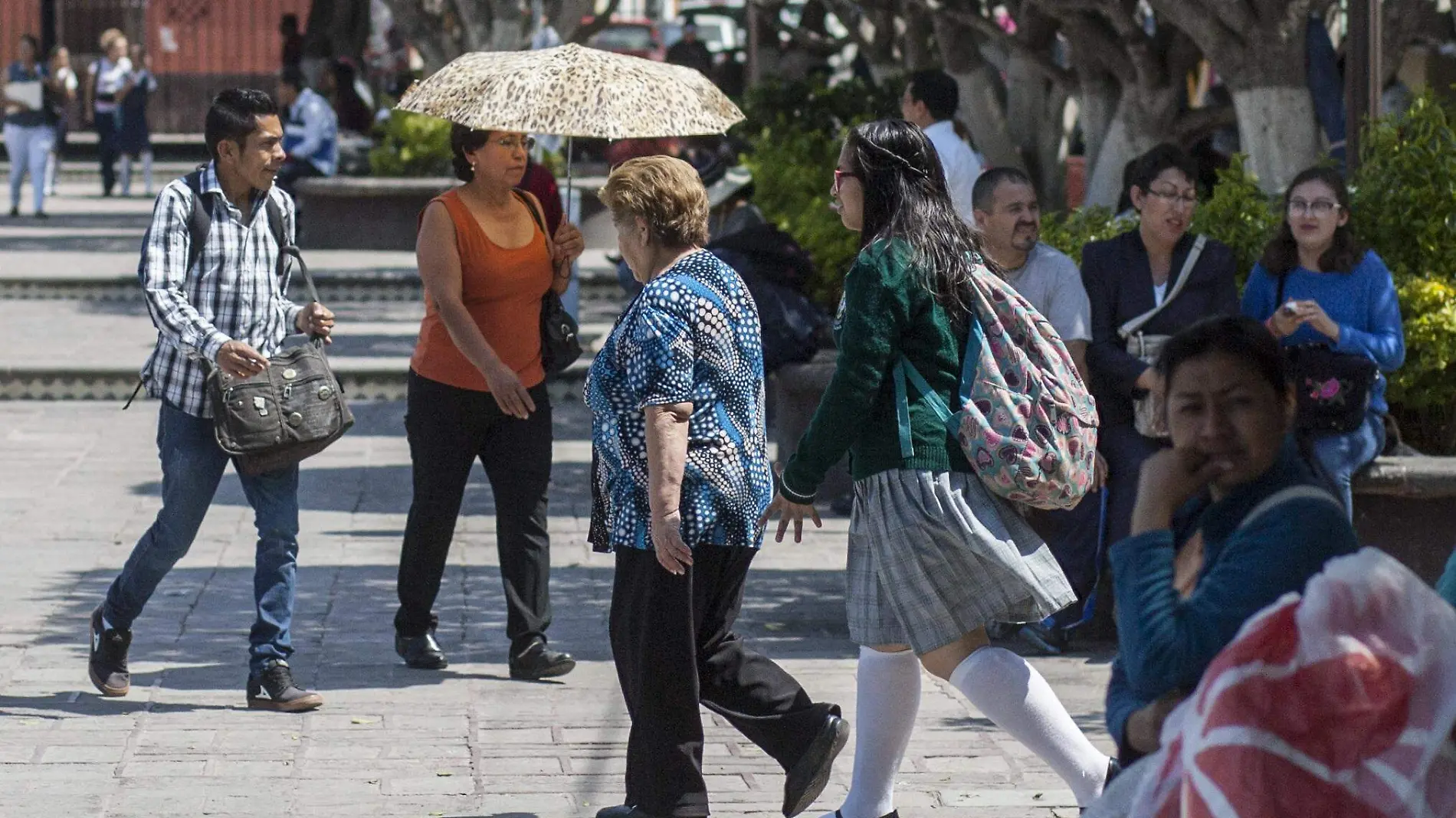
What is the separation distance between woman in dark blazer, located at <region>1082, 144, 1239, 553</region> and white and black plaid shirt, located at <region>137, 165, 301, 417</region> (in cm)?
276

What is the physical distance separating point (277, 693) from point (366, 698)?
1.09 feet

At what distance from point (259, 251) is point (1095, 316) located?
280cm

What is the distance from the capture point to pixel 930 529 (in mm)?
4703

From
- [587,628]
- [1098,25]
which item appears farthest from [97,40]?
[587,628]

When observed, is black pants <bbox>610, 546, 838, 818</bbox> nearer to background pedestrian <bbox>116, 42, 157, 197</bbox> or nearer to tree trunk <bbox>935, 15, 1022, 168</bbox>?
tree trunk <bbox>935, 15, 1022, 168</bbox>

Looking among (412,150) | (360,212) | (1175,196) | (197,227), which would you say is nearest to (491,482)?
(197,227)

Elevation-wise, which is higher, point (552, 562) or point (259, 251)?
point (259, 251)

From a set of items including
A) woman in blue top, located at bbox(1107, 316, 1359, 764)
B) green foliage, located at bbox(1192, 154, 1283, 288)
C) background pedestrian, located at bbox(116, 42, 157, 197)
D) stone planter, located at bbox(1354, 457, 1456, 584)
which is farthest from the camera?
background pedestrian, located at bbox(116, 42, 157, 197)

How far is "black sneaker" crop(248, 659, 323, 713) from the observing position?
6258mm

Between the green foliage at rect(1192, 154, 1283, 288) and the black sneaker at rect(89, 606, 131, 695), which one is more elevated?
the green foliage at rect(1192, 154, 1283, 288)

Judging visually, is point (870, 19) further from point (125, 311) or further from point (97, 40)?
point (97, 40)

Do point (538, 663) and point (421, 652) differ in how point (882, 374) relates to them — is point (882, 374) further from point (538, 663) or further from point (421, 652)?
point (421, 652)

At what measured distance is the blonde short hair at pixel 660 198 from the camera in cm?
506

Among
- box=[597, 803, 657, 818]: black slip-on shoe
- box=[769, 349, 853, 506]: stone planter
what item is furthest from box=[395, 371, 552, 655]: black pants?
box=[769, 349, 853, 506]: stone planter
